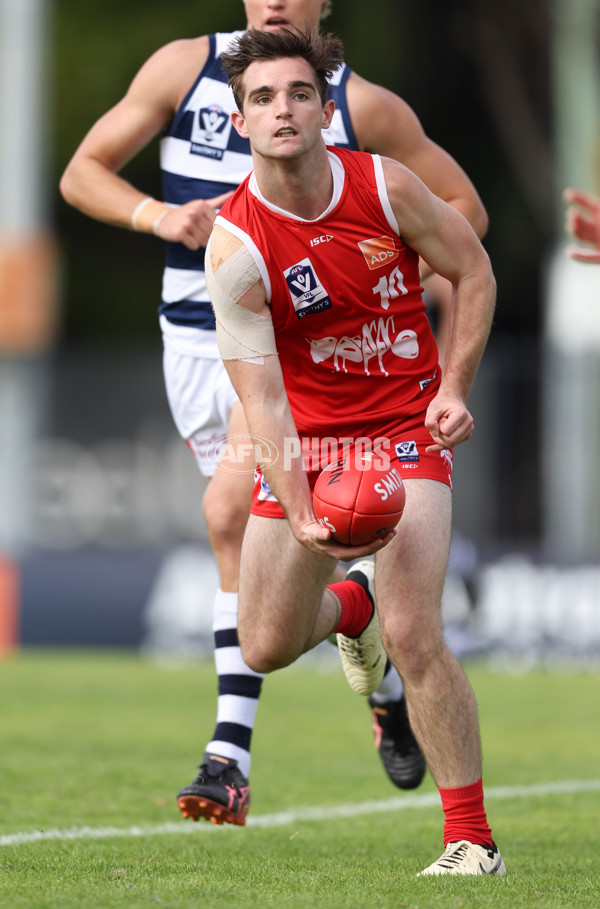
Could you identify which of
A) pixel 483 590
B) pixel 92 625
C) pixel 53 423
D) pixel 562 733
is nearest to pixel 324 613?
pixel 562 733

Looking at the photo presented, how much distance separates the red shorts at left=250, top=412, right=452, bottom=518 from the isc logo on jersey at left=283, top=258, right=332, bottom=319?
0.48 metres

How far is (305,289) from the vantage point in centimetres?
489

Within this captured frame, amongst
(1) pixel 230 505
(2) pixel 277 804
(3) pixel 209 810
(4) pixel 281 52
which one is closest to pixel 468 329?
(4) pixel 281 52

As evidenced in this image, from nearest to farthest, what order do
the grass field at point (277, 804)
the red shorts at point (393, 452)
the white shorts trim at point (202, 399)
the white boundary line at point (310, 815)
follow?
the grass field at point (277, 804) < the red shorts at point (393, 452) < the white boundary line at point (310, 815) < the white shorts trim at point (202, 399)

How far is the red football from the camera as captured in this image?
467 centimetres

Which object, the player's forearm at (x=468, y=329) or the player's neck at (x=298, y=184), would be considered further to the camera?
the player's forearm at (x=468, y=329)

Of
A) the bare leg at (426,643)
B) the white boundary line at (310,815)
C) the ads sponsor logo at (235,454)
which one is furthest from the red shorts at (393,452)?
the white boundary line at (310,815)

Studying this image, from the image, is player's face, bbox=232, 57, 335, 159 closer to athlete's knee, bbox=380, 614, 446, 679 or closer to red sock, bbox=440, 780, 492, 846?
athlete's knee, bbox=380, 614, 446, 679

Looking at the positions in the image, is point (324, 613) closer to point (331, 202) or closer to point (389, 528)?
point (389, 528)

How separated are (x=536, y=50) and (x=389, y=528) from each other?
2324 centimetres

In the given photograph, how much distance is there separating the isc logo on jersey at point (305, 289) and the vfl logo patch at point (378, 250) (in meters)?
0.18

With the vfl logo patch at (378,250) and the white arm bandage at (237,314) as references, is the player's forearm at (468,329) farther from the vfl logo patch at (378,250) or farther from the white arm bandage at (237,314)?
the white arm bandage at (237,314)

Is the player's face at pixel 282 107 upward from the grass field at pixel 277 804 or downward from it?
→ upward

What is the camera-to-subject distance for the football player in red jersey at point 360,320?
482 centimetres
